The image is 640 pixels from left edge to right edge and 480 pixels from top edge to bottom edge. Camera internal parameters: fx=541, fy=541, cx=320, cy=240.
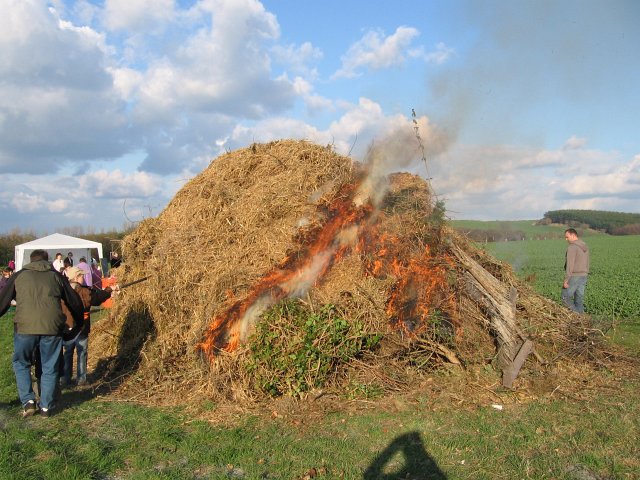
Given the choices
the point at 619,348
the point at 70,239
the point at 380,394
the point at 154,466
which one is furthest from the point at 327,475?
the point at 70,239

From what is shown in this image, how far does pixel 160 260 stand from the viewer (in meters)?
9.08

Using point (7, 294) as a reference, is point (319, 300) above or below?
below

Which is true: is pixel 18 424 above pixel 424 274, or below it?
below

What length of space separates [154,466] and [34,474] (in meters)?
1.04

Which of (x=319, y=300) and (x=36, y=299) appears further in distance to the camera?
(x=319, y=300)

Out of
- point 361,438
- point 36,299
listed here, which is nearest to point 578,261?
point 361,438

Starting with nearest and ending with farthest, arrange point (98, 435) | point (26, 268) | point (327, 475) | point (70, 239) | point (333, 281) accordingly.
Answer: point (327, 475) < point (98, 435) < point (26, 268) < point (333, 281) < point (70, 239)

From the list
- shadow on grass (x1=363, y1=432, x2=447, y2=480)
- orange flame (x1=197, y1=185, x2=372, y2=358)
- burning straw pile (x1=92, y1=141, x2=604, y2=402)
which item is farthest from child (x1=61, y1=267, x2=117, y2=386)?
shadow on grass (x1=363, y1=432, x2=447, y2=480)

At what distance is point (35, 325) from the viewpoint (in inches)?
260

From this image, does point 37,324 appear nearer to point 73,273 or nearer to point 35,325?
point 35,325

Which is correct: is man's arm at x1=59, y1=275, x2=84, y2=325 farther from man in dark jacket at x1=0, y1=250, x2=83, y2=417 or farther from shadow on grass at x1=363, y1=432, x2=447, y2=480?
shadow on grass at x1=363, y1=432, x2=447, y2=480

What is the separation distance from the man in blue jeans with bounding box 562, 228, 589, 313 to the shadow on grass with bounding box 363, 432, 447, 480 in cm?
673

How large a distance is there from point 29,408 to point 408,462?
4694mm

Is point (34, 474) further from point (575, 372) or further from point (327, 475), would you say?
point (575, 372)
